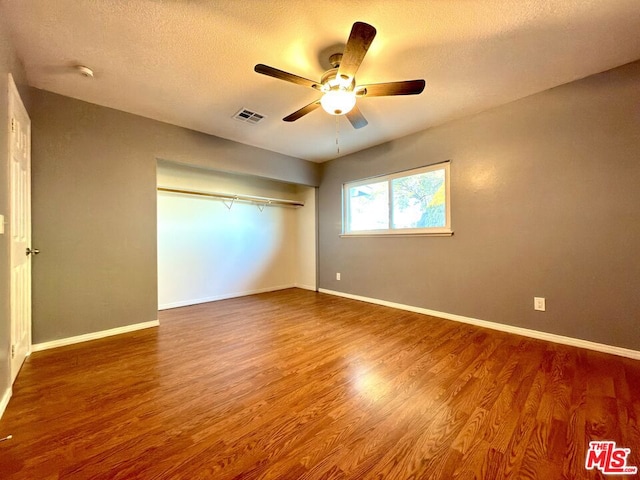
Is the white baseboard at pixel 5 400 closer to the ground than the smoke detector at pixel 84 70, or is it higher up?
closer to the ground

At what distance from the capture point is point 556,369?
6.14 ft

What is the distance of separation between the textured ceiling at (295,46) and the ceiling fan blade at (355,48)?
10.1 inches

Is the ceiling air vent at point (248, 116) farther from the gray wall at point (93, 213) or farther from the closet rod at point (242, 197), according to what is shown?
the closet rod at point (242, 197)

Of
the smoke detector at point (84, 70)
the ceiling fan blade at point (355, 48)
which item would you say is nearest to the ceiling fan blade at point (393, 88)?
the ceiling fan blade at point (355, 48)

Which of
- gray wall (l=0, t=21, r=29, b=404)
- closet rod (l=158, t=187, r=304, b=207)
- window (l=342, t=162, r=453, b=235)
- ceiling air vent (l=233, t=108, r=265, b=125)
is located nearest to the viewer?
gray wall (l=0, t=21, r=29, b=404)

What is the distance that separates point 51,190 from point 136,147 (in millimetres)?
848

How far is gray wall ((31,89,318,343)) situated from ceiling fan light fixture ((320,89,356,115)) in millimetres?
2077

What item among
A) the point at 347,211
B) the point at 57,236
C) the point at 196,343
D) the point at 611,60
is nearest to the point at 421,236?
the point at 347,211

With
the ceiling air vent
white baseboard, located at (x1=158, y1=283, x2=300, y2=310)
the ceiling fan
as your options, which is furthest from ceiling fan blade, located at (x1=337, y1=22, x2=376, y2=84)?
white baseboard, located at (x1=158, y1=283, x2=300, y2=310)

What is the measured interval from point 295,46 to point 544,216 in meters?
2.64

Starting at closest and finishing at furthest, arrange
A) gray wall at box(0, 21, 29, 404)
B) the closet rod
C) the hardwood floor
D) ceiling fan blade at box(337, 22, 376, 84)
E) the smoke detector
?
the hardwood floor < ceiling fan blade at box(337, 22, 376, 84) < gray wall at box(0, 21, 29, 404) < the smoke detector < the closet rod

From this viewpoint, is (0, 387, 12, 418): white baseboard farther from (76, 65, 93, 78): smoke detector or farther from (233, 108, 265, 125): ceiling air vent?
(233, 108, 265, 125): ceiling air vent

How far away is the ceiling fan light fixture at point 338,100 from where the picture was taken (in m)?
1.88

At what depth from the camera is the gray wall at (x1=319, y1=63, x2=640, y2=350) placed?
208 centimetres
